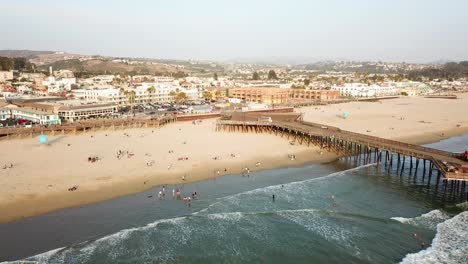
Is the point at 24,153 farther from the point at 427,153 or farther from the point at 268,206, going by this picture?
the point at 427,153

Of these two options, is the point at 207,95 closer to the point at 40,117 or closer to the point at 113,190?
the point at 40,117

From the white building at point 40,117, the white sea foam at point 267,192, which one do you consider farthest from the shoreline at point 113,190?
the white building at point 40,117

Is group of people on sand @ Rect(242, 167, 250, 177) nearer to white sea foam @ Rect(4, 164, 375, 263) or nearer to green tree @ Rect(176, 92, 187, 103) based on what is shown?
white sea foam @ Rect(4, 164, 375, 263)

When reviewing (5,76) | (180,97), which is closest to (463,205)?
(180,97)

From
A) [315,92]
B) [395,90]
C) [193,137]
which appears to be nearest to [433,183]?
[193,137]

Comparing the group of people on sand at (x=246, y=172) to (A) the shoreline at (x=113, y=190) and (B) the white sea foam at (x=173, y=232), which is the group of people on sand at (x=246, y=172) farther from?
(B) the white sea foam at (x=173, y=232)

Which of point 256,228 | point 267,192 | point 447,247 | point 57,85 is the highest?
point 57,85
